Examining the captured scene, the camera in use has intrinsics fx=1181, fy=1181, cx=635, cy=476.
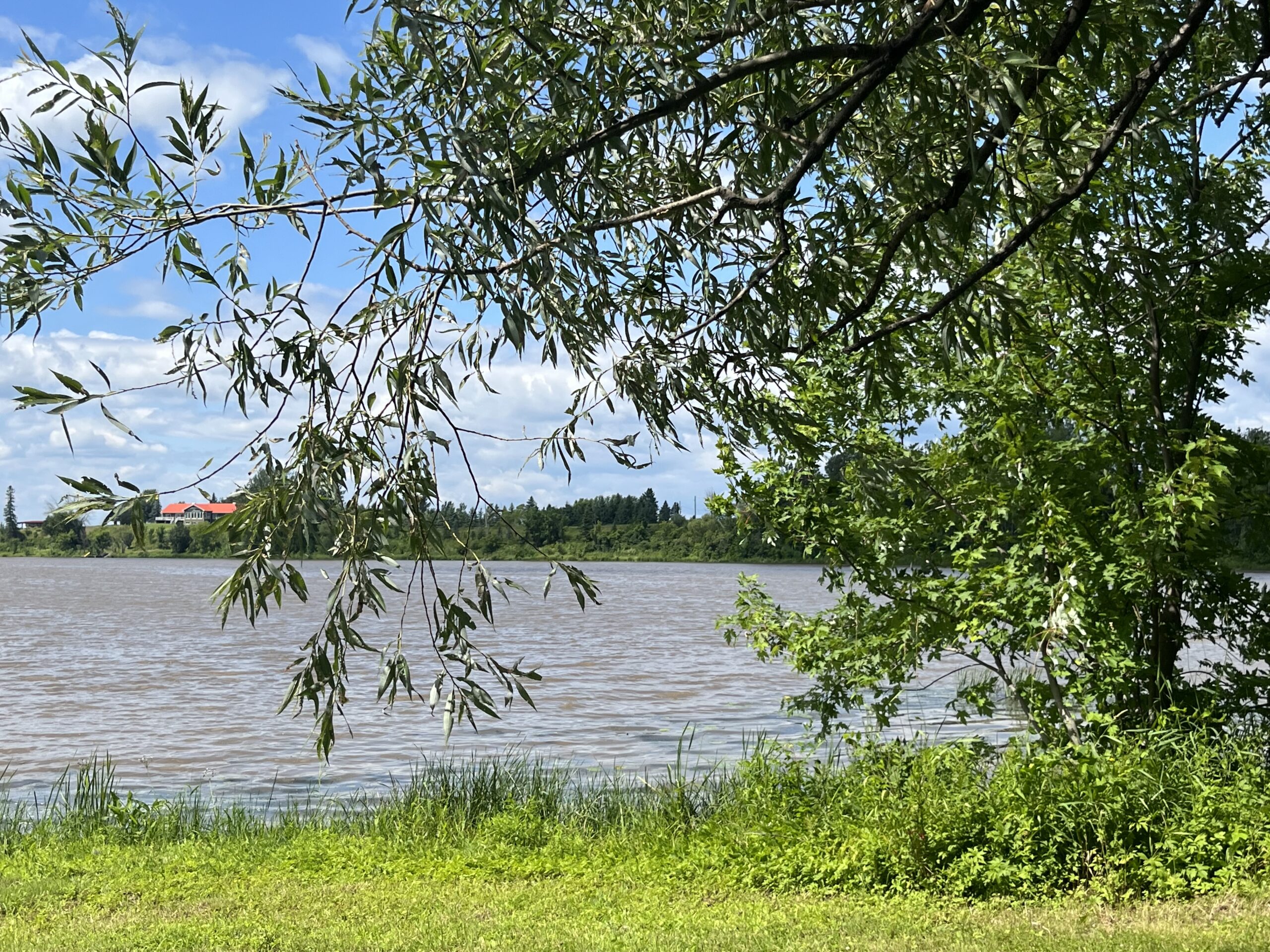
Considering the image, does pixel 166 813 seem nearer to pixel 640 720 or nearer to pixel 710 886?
pixel 710 886

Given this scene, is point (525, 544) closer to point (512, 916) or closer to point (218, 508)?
point (218, 508)

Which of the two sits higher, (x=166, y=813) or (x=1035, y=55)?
(x=1035, y=55)

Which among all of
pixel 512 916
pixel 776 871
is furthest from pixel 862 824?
pixel 512 916

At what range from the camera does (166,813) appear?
10148 mm

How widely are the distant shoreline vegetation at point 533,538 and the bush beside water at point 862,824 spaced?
6.07ft

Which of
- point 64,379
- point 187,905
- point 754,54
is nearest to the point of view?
point 64,379

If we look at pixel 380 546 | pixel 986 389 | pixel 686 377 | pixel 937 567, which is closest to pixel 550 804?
pixel 937 567

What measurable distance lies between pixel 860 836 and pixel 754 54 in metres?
4.97

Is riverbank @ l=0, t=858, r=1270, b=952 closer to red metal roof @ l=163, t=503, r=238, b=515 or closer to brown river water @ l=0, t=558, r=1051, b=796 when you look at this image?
brown river water @ l=0, t=558, r=1051, b=796

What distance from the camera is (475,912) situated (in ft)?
23.8

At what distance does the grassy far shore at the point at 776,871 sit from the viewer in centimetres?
663

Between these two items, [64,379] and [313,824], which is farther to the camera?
[313,824]

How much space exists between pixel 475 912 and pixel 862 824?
2600 millimetres

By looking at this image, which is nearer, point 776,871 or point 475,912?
point 475,912
